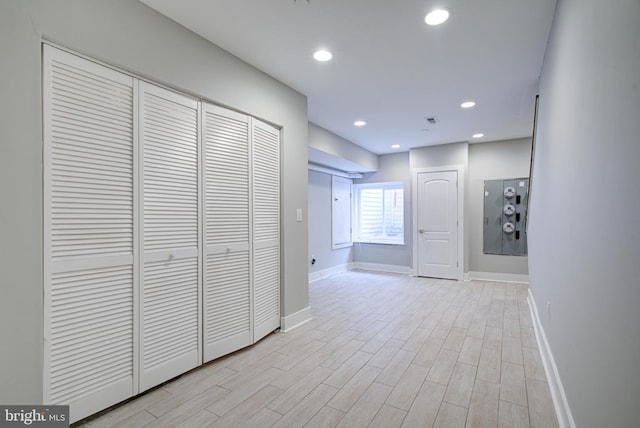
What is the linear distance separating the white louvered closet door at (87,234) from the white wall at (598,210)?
7.79ft

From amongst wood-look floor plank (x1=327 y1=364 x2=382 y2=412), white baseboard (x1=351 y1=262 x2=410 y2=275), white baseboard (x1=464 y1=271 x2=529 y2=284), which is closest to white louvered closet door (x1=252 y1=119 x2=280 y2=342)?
wood-look floor plank (x1=327 y1=364 x2=382 y2=412)

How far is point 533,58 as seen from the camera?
271 centimetres

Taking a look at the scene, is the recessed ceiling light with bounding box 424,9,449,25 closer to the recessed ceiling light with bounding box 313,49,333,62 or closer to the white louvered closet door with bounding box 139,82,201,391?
the recessed ceiling light with bounding box 313,49,333,62

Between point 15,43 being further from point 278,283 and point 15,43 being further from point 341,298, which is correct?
point 341,298

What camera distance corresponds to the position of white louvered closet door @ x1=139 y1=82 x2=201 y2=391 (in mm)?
2102

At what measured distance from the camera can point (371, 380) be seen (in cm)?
229

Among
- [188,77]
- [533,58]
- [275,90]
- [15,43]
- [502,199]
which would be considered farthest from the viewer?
[502,199]

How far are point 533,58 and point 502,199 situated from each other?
349cm

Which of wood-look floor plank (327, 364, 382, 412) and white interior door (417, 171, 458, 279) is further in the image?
white interior door (417, 171, 458, 279)

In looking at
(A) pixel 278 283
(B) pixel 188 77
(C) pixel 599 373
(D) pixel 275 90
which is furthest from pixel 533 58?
(A) pixel 278 283

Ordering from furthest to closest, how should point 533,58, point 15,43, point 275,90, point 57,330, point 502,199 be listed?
point 502,199 → point 275,90 → point 533,58 → point 57,330 → point 15,43

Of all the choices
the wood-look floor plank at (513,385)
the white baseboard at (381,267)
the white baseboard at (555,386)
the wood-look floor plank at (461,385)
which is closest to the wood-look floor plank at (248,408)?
the wood-look floor plank at (461,385)

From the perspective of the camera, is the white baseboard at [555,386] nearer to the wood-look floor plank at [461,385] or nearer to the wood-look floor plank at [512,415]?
the wood-look floor plank at [512,415]

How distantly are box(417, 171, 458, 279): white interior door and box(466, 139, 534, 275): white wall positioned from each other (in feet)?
1.23
